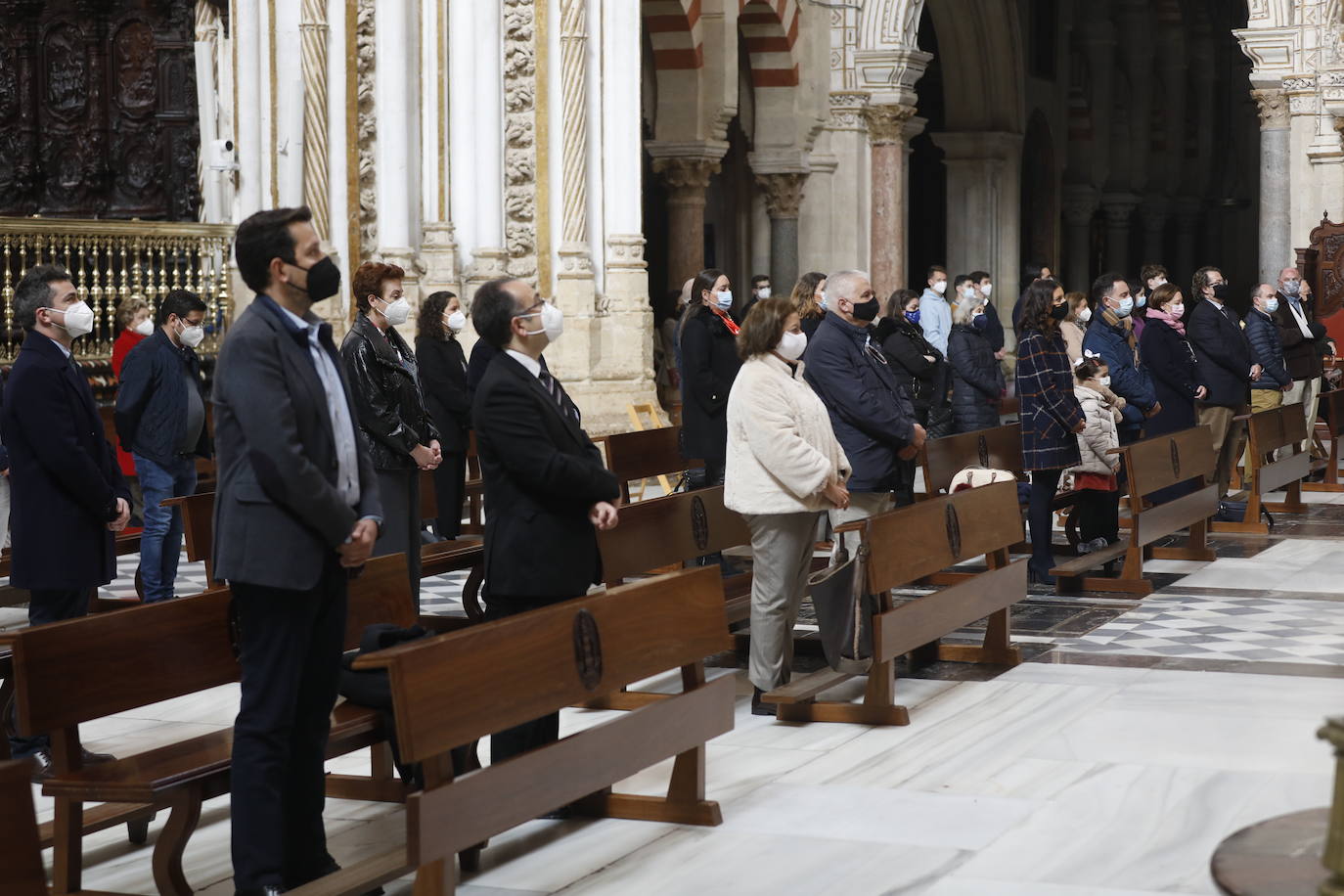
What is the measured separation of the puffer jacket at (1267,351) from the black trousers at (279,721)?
388 inches

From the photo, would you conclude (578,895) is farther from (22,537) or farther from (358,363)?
(358,363)

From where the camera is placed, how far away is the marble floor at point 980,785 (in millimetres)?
4711

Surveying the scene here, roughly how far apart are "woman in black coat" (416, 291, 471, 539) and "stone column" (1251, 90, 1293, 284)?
40.2 ft

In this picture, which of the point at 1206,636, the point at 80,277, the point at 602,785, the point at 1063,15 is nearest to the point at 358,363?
the point at 602,785

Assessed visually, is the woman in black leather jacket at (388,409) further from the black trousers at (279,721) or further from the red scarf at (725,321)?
the black trousers at (279,721)

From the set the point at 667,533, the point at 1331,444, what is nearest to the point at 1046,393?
the point at 667,533

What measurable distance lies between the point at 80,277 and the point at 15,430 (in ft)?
21.1

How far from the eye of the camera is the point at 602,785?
4.78 meters

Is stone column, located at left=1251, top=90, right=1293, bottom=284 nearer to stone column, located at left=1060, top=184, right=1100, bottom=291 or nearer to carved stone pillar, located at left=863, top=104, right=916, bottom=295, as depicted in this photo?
carved stone pillar, located at left=863, top=104, right=916, bottom=295

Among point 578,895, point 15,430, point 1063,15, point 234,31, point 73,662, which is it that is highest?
point 1063,15

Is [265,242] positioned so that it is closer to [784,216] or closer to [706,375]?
[706,375]

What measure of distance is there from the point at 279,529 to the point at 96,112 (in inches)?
461

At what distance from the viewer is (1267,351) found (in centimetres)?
1294

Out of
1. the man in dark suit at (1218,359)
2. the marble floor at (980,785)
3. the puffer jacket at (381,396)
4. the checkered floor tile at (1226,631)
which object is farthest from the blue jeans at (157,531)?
the man in dark suit at (1218,359)
